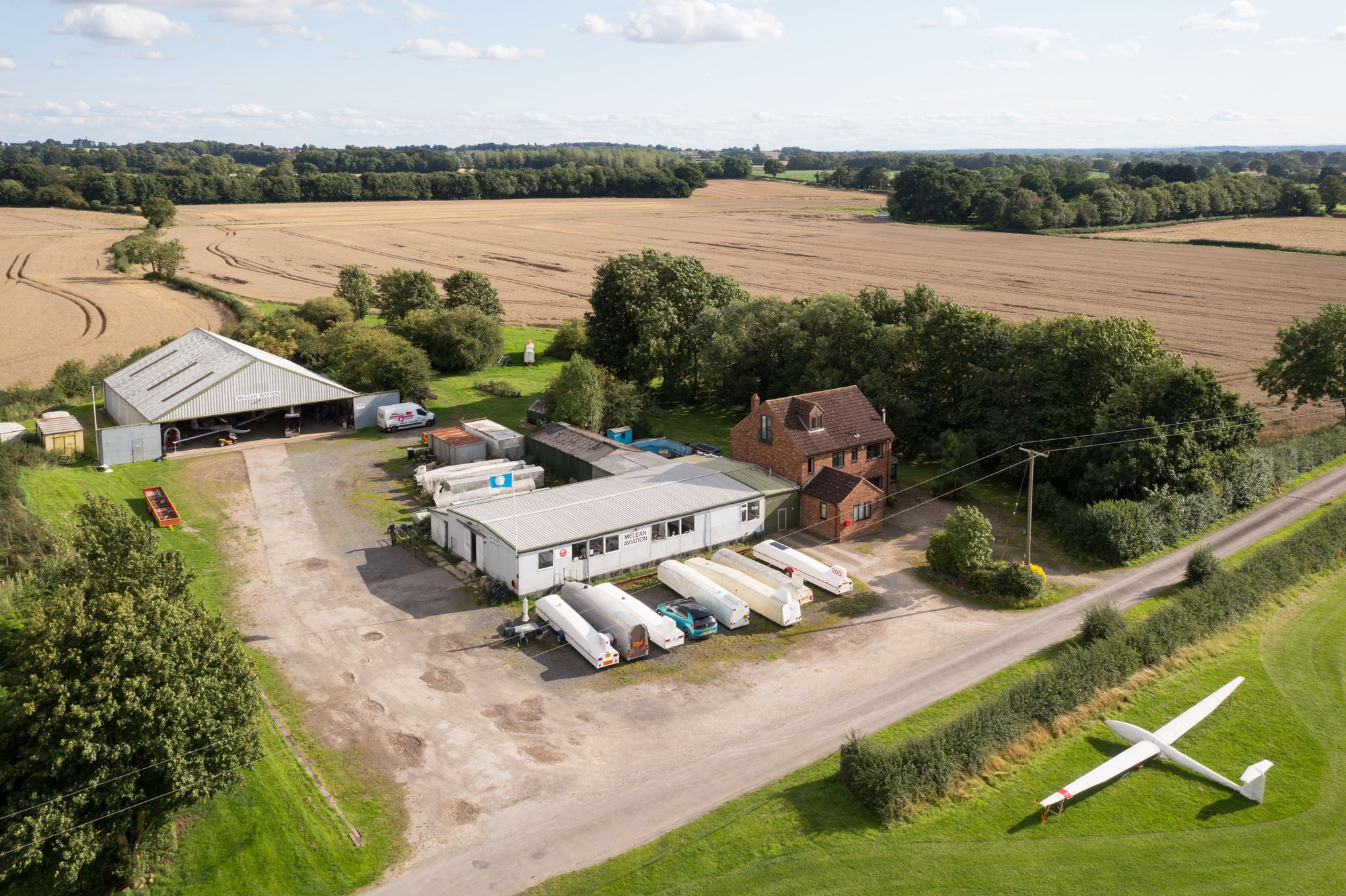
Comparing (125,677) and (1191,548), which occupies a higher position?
(125,677)

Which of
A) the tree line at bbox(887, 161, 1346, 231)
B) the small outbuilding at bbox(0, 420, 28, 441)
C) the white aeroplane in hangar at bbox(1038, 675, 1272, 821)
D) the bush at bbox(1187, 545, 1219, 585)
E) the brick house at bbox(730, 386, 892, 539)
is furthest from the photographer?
the tree line at bbox(887, 161, 1346, 231)

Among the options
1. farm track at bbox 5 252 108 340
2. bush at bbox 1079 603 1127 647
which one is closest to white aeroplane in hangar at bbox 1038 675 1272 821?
bush at bbox 1079 603 1127 647

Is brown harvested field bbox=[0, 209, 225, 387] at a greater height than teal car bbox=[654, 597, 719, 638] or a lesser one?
greater

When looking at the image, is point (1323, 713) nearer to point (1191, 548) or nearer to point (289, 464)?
point (1191, 548)

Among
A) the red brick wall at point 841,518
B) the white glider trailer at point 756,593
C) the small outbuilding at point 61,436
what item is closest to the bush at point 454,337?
the small outbuilding at point 61,436

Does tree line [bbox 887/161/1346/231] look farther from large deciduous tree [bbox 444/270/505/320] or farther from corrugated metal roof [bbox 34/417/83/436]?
corrugated metal roof [bbox 34/417/83/436]

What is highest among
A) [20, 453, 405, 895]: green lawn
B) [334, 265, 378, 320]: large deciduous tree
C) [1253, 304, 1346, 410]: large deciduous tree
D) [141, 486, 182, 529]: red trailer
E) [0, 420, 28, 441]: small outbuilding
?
[334, 265, 378, 320]: large deciduous tree

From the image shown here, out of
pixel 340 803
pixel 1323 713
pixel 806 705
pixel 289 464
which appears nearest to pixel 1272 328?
pixel 1323 713
